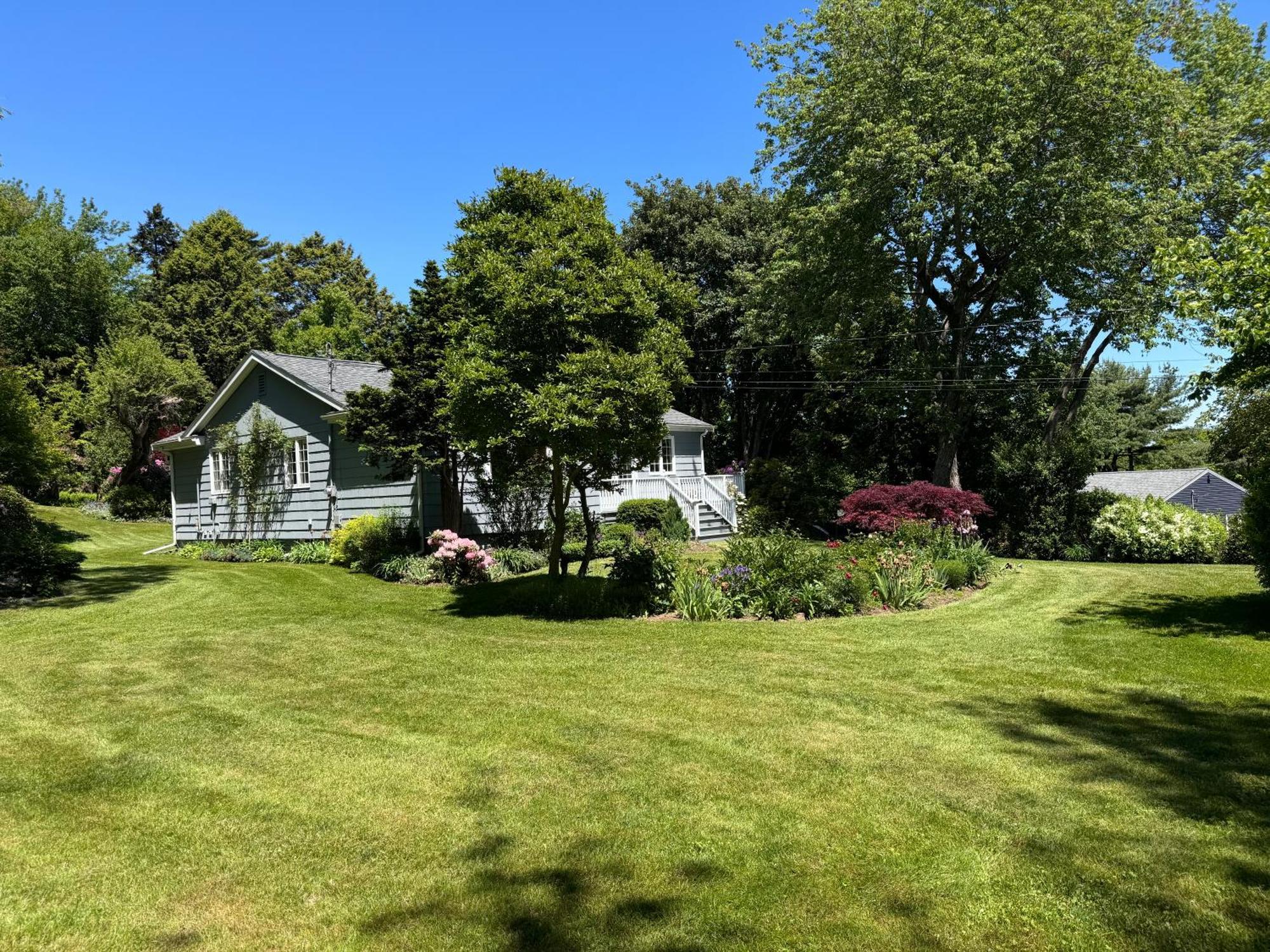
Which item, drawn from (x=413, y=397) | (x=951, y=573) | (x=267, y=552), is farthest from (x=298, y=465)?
(x=951, y=573)

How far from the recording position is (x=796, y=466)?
22.3 metres

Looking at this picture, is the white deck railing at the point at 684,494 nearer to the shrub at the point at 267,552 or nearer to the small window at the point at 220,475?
the shrub at the point at 267,552

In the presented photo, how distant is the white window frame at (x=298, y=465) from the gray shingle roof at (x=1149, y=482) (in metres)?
22.4

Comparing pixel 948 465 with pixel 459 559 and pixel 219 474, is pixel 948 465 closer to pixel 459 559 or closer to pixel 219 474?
pixel 459 559

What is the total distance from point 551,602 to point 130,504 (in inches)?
1012

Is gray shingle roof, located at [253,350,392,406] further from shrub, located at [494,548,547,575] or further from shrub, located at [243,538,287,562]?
shrub, located at [494,548,547,575]

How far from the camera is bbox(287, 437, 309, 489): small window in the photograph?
63.1 feet

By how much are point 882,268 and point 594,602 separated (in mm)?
14364

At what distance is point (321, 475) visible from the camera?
61.4ft

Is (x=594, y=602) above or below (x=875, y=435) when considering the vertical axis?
below

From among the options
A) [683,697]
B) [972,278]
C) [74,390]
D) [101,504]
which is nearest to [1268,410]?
[972,278]

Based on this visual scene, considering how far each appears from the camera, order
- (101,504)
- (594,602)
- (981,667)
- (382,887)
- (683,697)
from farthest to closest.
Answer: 1. (101,504)
2. (594,602)
3. (981,667)
4. (683,697)
5. (382,887)

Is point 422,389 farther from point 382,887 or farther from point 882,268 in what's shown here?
point 882,268

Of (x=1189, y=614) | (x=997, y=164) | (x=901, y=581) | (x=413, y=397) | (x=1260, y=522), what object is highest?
(x=997, y=164)
